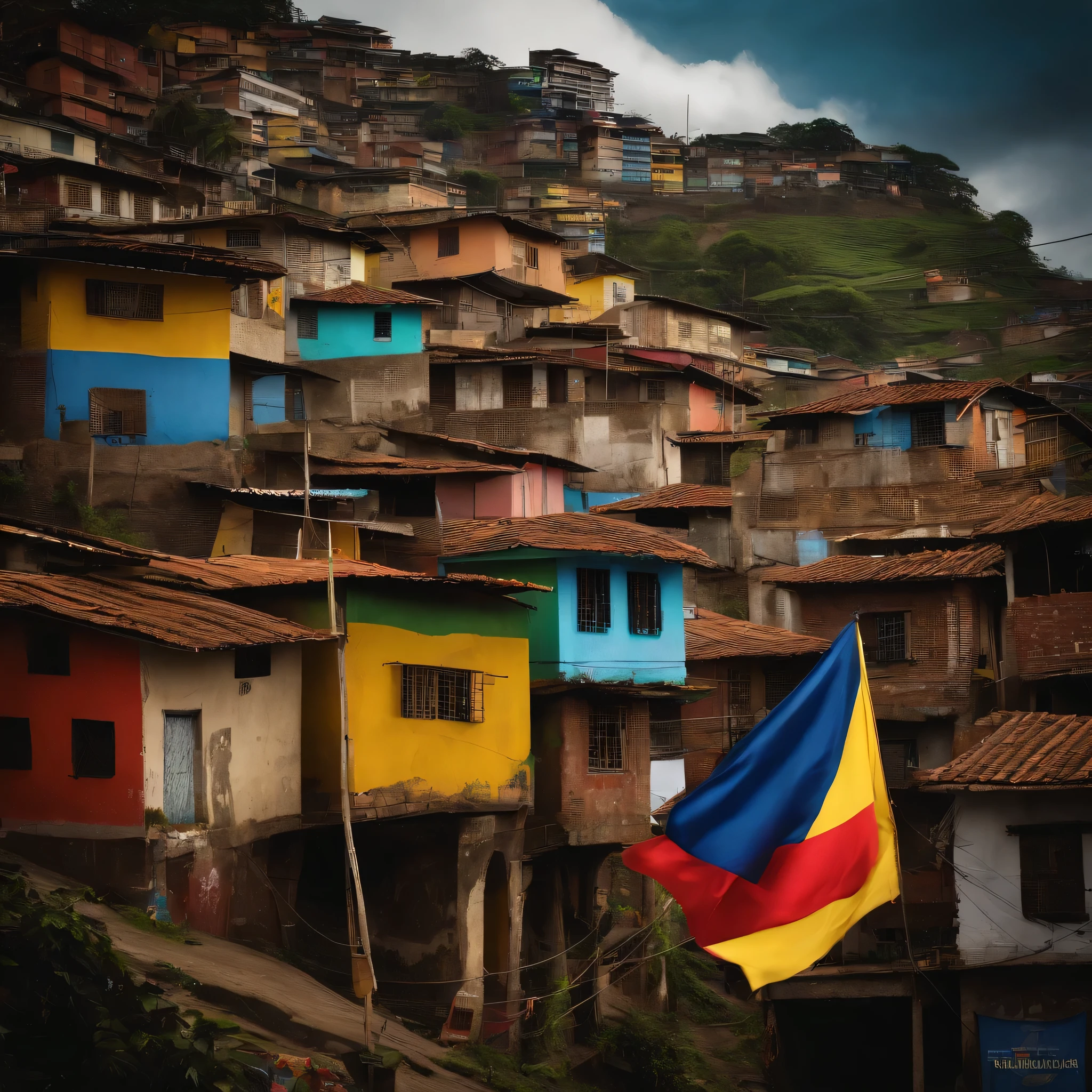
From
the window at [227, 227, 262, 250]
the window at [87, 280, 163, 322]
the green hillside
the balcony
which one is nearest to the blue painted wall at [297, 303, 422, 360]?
the window at [227, 227, 262, 250]

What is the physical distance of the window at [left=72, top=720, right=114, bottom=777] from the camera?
22.3 meters

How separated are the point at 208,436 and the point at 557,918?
1435 centimetres

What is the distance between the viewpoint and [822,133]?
127 metres

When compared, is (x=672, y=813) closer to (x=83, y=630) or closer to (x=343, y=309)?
(x=83, y=630)

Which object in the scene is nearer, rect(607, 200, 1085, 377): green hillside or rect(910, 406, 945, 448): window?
rect(910, 406, 945, 448): window

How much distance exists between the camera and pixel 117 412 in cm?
3747

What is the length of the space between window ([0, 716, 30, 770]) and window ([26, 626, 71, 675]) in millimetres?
718

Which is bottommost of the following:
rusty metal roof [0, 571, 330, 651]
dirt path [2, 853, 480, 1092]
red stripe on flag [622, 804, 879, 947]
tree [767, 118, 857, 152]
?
dirt path [2, 853, 480, 1092]

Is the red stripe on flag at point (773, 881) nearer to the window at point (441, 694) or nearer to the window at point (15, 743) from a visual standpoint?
the window at point (15, 743)

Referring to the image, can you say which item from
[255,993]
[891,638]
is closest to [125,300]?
[891,638]

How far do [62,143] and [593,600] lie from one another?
39.9 meters

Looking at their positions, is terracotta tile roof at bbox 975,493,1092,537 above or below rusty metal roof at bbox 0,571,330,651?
above

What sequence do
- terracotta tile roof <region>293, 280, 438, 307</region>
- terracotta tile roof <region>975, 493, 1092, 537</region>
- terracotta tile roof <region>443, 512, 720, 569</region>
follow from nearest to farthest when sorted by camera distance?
terracotta tile roof <region>443, 512, 720, 569</region>
terracotta tile roof <region>975, 493, 1092, 537</region>
terracotta tile roof <region>293, 280, 438, 307</region>

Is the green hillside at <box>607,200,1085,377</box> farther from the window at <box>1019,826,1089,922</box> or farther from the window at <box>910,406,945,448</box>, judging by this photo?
the window at <box>1019,826,1089,922</box>
